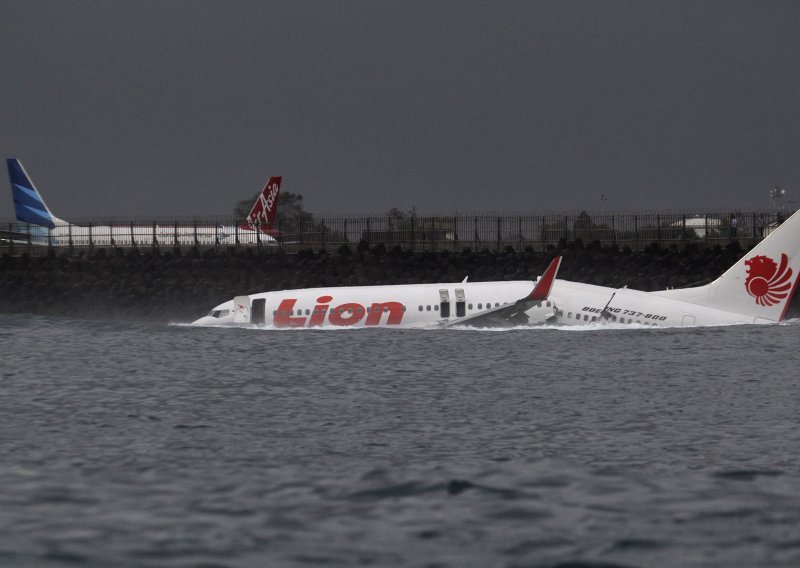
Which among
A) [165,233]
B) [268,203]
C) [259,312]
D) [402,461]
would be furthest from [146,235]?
[402,461]

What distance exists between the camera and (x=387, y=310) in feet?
201

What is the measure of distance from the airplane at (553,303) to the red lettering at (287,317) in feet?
0.18

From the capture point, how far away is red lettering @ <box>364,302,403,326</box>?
60938 mm

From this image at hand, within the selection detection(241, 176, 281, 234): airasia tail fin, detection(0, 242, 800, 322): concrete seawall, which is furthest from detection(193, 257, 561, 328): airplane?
detection(241, 176, 281, 234): airasia tail fin

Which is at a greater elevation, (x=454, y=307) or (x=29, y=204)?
(x=29, y=204)

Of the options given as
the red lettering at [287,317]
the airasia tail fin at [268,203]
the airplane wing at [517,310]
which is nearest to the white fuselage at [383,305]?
the red lettering at [287,317]

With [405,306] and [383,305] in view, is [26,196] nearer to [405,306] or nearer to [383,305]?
[383,305]

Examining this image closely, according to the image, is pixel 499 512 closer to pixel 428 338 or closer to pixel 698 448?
pixel 698 448

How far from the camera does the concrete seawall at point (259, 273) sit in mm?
90562

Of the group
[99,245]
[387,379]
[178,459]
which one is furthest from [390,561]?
[99,245]

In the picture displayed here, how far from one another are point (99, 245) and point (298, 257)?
29828mm

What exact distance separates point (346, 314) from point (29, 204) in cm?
8812

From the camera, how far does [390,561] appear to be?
51.3 feet

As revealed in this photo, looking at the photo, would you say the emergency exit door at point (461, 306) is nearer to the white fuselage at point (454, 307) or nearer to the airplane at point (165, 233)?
the white fuselage at point (454, 307)
